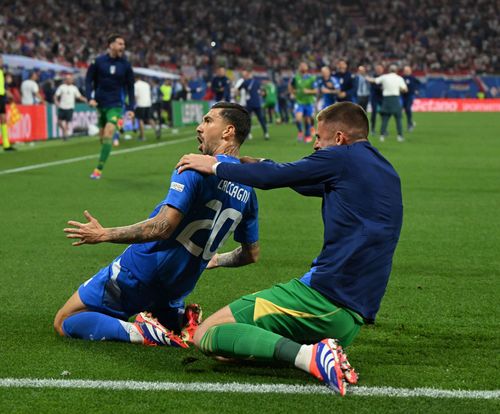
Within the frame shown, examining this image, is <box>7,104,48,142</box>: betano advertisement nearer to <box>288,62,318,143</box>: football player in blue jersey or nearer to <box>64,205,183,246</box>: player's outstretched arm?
<box>288,62,318,143</box>: football player in blue jersey

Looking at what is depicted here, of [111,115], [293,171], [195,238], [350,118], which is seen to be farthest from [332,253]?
[111,115]

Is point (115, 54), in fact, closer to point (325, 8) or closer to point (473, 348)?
point (473, 348)

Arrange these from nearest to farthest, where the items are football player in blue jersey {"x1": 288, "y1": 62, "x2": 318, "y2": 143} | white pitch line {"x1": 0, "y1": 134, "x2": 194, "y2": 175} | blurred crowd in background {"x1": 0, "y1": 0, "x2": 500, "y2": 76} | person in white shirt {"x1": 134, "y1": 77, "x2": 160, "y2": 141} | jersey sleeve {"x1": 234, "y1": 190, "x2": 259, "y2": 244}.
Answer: jersey sleeve {"x1": 234, "y1": 190, "x2": 259, "y2": 244}
white pitch line {"x1": 0, "y1": 134, "x2": 194, "y2": 175}
football player in blue jersey {"x1": 288, "y1": 62, "x2": 318, "y2": 143}
person in white shirt {"x1": 134, "y1": 77, "x2": 160, "y2": 141}
blurred crowd in background {"x1": 0, "y1": 0, "x2": 500, "y2": 76}

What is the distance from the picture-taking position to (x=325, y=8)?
6788cm

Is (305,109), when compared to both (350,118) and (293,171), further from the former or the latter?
(293,171)

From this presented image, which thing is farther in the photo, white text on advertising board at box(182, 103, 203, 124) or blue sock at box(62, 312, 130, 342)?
white text on advertising board at box(182, 103, 203, 124)

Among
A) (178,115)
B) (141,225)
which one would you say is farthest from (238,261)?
(178,115)

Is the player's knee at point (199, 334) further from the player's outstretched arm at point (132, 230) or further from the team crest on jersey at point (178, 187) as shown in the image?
the team crest on jersey at point (178, 187)

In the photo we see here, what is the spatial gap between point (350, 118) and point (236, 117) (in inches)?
25.9

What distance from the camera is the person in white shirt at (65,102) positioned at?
2672 centimetres

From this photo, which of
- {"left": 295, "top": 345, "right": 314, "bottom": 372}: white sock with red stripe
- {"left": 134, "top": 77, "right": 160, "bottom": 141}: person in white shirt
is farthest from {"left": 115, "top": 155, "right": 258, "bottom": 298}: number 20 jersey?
{"left": 134, "top": 77, "right": 160, "bottom": 141}: person in white shirt

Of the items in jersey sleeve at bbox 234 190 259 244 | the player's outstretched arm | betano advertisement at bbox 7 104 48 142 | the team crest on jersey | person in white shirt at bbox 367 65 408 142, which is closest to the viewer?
the player's outstretched arm

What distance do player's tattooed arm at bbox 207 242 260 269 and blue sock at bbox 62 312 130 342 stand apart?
65 cm

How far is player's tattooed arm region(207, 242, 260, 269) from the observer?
547 centimetres
